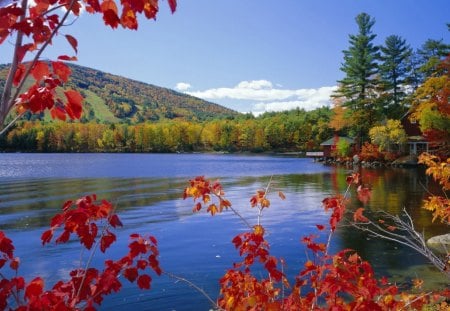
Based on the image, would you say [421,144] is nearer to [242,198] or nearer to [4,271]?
[242,198]

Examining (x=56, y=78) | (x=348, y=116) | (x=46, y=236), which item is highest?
(x=348, y=116)

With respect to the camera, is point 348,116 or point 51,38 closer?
point 51,38

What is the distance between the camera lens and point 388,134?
46406mm

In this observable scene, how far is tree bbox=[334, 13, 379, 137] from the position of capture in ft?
169

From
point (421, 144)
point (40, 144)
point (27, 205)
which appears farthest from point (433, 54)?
point (40, 144)

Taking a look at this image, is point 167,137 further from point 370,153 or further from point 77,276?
point 77,276

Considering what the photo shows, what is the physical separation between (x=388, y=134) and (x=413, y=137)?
3.94 m

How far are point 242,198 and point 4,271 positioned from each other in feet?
45.8

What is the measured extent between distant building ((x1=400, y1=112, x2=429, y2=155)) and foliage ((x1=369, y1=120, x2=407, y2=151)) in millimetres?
1797

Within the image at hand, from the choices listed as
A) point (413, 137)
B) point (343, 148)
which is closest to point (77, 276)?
point (413, 137)

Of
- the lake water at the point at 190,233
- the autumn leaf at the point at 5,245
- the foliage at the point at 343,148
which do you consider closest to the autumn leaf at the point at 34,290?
the autumn leaf at the point at 5,245

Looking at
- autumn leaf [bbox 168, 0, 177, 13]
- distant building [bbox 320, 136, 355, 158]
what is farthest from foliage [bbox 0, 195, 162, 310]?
distant building [bbox 320, 136, 355, 158]

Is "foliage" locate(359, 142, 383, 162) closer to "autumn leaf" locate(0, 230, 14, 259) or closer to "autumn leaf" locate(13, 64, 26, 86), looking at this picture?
"autumn leaf" locate(0, 230, 14, 259)

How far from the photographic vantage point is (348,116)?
52281mm
